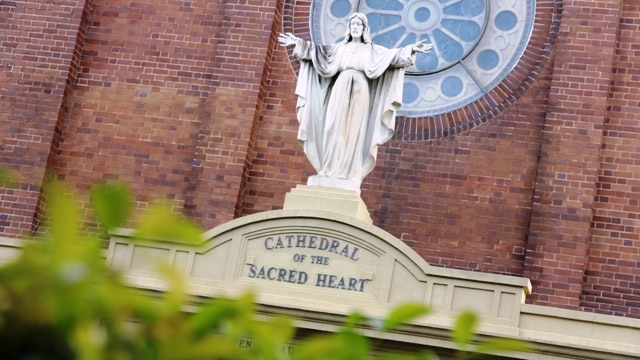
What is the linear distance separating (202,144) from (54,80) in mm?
2098

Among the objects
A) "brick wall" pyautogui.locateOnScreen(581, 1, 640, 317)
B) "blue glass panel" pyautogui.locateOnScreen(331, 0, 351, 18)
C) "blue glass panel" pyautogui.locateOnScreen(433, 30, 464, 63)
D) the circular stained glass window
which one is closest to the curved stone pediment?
"brick wall" pyautogui.locateOnScreen(581, 1, 640, 317)

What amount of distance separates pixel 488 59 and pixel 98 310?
14.2m

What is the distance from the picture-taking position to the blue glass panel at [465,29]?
15859 mm

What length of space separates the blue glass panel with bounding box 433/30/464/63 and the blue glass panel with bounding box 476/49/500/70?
0.81 feet

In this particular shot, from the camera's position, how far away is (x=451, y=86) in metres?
15.6

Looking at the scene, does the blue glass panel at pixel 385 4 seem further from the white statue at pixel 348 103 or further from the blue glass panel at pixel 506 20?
the white statue at pixel 348 103

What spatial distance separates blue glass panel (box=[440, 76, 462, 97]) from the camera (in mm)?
15586

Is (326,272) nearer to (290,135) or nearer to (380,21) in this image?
(290,135)

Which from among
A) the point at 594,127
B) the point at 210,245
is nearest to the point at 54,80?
the point at 210,245

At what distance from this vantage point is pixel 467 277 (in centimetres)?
1188

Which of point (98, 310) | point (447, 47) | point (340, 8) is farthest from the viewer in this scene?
point (340, 8)

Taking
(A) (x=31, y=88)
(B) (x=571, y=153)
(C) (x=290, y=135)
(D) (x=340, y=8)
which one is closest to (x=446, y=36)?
(D) (x=340, y=8)

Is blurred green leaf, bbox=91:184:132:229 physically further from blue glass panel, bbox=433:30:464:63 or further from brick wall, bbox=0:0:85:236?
blue glass panel, bbox=433:30:464:63

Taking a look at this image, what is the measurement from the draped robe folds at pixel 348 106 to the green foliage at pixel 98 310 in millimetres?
10930
